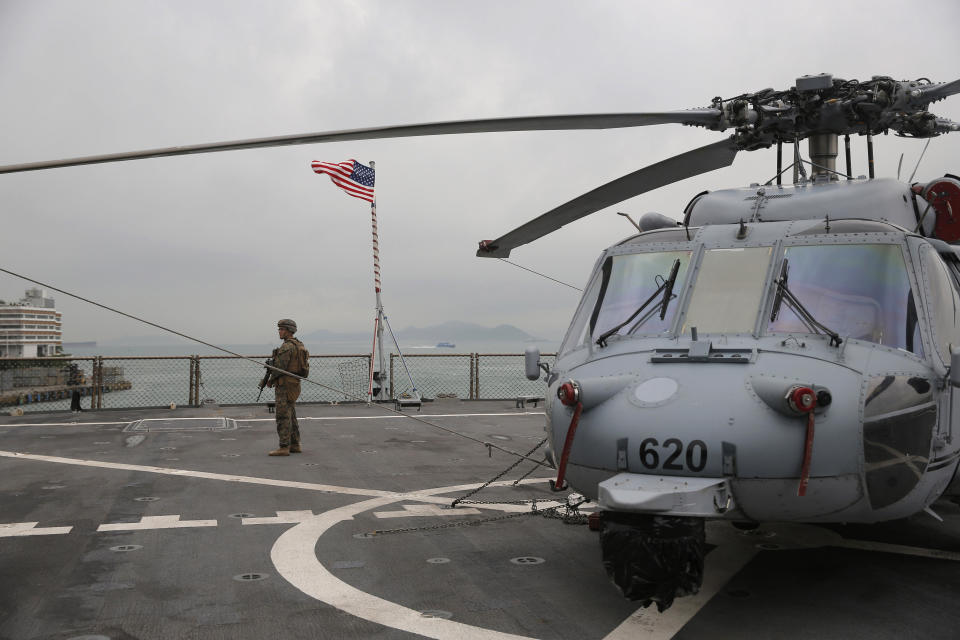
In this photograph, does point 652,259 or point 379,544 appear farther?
point 379,544

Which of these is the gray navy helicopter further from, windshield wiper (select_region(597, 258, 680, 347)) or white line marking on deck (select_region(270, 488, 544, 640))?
white line marking on deck (select_region(270, 488, 544, 640))

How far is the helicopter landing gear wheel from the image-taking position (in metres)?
4.04

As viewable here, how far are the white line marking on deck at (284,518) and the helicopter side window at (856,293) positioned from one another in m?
4.94

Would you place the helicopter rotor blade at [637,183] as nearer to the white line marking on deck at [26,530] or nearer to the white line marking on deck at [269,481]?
the white line marking on deck at [269,481]

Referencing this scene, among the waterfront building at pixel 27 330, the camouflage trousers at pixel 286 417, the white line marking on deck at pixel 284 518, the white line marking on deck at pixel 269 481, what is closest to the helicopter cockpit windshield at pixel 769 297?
the white line marking on deck at pixel 269 481

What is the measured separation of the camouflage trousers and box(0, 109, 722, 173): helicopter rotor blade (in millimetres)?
7020

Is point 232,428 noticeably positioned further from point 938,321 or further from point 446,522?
point 938,321

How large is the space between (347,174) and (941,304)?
1707 centimetres

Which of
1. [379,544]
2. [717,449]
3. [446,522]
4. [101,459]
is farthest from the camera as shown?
[101,459]

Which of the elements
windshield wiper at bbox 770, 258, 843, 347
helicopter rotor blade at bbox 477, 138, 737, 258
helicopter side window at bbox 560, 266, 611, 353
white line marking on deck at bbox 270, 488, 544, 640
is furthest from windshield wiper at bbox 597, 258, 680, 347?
white line marking on deck at bbox 270, 488, 544, 640

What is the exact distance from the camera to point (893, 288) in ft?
16.9

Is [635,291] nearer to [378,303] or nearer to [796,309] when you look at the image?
[796,309]

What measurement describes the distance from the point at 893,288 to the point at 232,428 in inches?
503

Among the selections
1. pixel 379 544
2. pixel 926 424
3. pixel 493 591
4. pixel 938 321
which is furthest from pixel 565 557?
pixel 938 321
